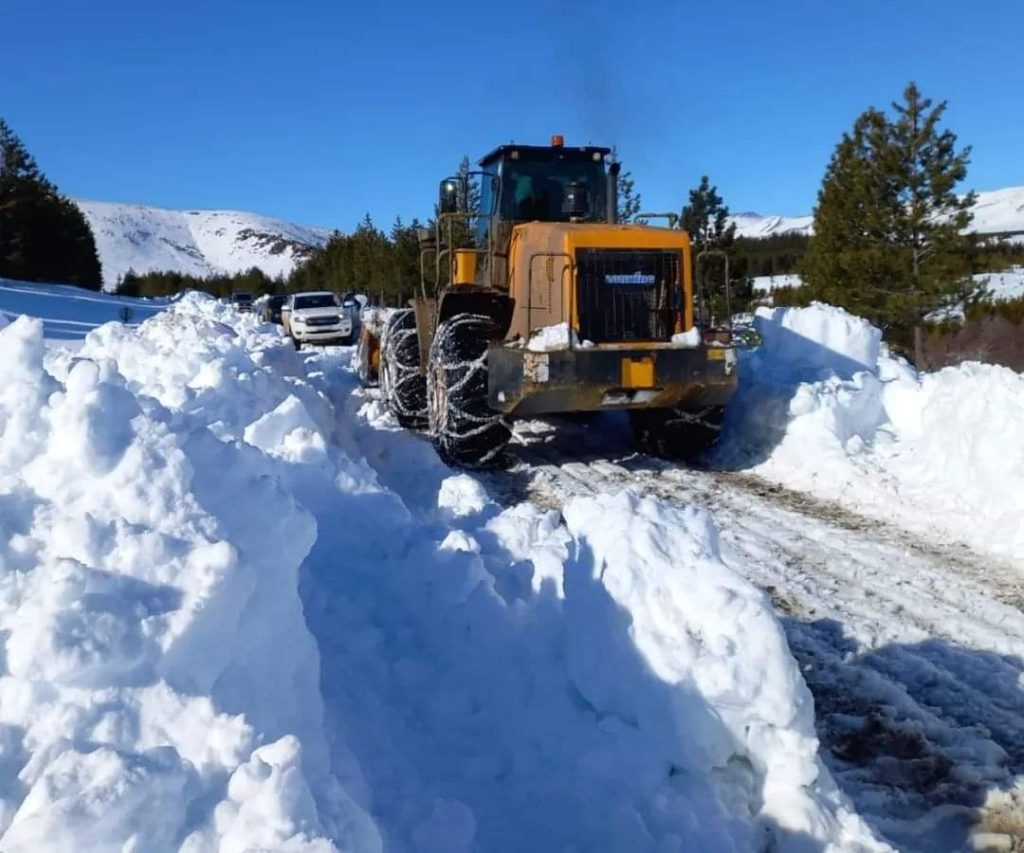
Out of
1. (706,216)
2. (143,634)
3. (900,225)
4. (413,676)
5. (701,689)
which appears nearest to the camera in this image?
(143,634)

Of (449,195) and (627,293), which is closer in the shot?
(627,293)

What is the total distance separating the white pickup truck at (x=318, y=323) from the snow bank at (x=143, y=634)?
22.5m

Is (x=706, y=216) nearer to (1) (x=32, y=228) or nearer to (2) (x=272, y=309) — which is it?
(2) (x=272, y=309)

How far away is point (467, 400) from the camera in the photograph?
8516mm

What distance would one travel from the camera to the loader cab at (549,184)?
A: 949 centimetres

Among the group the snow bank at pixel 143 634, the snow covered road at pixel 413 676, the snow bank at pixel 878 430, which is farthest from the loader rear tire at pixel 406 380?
the snow bank at pixel 143 634

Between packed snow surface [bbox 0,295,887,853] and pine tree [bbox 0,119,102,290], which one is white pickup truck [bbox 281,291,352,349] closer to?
packed snow surface [bbox 0,295,887,853]

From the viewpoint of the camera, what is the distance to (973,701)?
162 inches

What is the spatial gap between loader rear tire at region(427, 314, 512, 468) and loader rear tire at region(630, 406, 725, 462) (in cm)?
152

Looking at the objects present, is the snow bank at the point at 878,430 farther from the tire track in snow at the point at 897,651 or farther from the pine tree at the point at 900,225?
the pine tree at the point at 900,225

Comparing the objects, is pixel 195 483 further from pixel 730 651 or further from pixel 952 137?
pixel 952 137

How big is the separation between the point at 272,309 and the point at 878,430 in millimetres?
30158

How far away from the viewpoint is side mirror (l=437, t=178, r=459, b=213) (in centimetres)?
949

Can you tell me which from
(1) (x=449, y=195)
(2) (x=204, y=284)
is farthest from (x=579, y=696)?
(2) (x=204, y=284)
